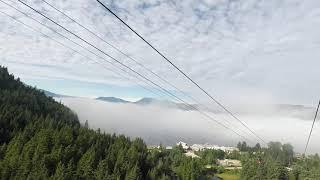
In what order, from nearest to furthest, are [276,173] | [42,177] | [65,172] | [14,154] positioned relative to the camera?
1. [42,177]
2. [65,172]
3. [14,154]
4. [276,173]

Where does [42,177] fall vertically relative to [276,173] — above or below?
below

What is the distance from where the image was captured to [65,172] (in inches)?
6068

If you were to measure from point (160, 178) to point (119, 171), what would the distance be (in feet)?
73.9

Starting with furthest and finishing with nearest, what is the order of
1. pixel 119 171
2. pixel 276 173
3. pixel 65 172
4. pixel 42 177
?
pixel 276 173
pixel 119 171
pixel 65 172
pixel 42 177

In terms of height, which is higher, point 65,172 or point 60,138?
point 60,138

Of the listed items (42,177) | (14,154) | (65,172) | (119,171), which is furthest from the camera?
(119,171)

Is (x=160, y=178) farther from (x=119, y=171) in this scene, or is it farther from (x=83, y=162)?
(x=83, y=162)

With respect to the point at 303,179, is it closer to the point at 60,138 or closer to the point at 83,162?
the point at 83,162

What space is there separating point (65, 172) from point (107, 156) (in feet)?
111

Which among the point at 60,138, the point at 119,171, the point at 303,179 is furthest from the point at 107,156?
the point at 303,179

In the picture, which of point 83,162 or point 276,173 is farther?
point 276,173

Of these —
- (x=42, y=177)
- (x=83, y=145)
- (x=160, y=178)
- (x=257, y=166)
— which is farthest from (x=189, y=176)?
(x=42, y=177)

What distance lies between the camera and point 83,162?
16888cm

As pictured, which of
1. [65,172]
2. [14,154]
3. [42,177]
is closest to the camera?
[42,177]
